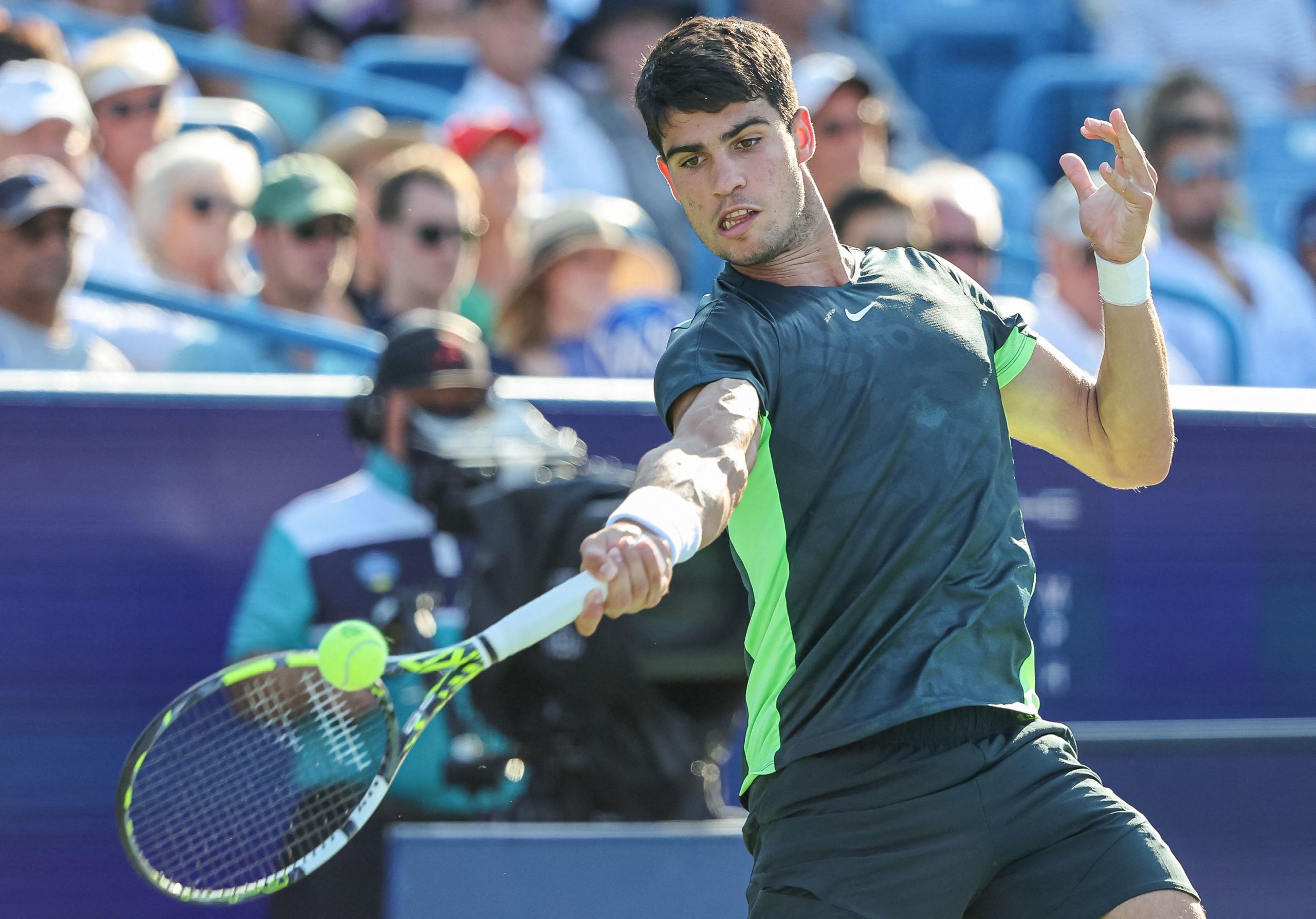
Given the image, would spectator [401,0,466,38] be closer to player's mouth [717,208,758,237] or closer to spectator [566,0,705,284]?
spectator [566,0,705,284]

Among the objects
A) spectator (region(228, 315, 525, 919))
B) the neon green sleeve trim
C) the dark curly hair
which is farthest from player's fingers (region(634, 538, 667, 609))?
spectator (region(228, 315, 525, 919))

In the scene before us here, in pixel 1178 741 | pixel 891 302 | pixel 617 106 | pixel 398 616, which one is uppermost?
pixel 617 106

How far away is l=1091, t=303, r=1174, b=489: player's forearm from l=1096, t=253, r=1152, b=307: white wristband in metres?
0.01

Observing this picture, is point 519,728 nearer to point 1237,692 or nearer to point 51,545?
point 51,545

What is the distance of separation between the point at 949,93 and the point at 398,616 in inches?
225

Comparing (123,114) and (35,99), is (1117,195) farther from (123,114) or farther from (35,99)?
(123,114)

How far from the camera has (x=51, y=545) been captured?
4.19 metres

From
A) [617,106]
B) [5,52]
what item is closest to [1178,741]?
[617,106]

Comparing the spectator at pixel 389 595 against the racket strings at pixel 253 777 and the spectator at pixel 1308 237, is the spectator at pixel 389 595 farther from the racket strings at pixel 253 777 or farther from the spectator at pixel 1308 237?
the spectator at pixel 1308 237

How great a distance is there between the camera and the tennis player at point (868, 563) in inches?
104

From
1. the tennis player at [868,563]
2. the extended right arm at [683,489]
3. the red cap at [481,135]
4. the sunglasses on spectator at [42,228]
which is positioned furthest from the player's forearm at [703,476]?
the red cap at [481,135]

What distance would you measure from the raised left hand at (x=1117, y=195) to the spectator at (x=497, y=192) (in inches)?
136

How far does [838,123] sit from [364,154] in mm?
1789

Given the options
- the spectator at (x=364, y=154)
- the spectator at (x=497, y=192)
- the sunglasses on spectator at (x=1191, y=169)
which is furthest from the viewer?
the sunglasses on spectator at (x=1191, y=169)
